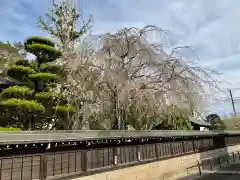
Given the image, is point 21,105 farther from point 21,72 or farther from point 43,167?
point 43,167

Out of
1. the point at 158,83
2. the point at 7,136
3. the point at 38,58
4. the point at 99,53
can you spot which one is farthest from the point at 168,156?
the point at 7,136

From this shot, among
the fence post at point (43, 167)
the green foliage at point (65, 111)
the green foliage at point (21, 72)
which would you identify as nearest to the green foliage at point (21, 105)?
the green foliage at point (65, 111)

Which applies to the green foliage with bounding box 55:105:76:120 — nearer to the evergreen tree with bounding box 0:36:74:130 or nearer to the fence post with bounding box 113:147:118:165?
the evergreen tree with bounding box 0:36:74:130

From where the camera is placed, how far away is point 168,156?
20016mm

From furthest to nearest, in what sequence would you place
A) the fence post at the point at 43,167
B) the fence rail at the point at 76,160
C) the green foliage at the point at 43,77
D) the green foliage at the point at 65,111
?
the green foliage at the point at 65,111 < the green foliage at the point at 43,77 < the fence post at the point at 43,167 < the fence rail at the point at 76,160

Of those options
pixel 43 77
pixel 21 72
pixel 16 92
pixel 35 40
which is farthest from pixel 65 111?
pixel 35 40

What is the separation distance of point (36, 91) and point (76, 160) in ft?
26.8

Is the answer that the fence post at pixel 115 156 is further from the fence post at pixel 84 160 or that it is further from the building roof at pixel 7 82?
the building roof at pixel 7 82

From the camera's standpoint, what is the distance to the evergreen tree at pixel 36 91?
1727 cm

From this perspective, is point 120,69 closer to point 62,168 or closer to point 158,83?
point 158,83

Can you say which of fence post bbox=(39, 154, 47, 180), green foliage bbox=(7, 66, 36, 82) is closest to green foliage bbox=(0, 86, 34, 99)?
green foliage bbox=(7, 66, 36, 82)

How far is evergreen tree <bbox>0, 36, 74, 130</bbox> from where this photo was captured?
1727 cm

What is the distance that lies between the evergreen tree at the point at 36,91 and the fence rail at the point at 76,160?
5665mm

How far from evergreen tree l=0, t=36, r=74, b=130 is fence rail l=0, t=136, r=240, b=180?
5665mm
